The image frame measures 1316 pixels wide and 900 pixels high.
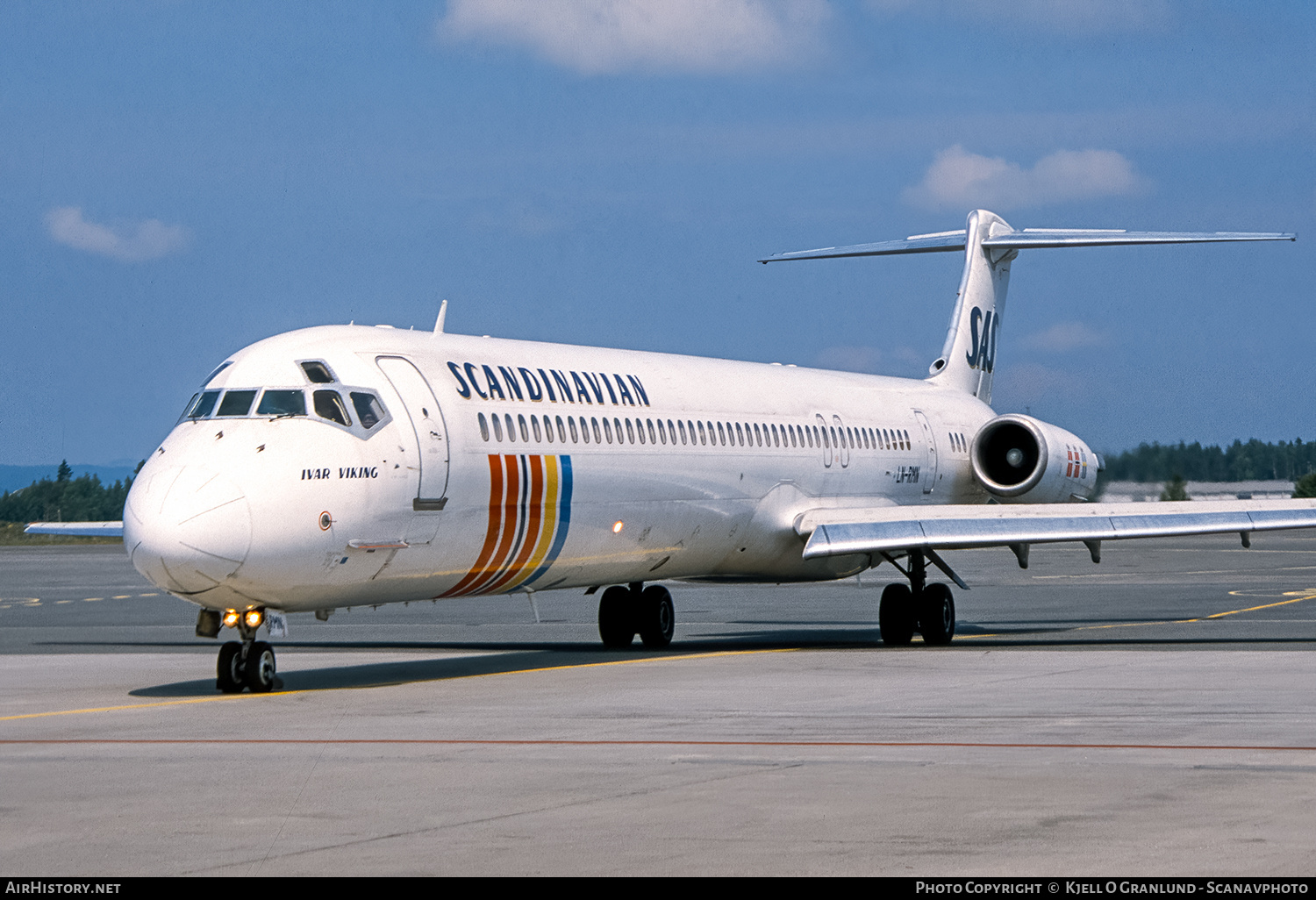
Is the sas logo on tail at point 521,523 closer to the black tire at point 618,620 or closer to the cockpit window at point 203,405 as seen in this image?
the cockpit window at point 203,405

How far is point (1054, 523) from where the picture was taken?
21.9 metres

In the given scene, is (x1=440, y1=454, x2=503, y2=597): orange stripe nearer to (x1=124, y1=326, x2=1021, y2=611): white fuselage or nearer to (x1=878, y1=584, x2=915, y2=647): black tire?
(x1=124, y1=326, x2=1021, y2=611): white fuselage

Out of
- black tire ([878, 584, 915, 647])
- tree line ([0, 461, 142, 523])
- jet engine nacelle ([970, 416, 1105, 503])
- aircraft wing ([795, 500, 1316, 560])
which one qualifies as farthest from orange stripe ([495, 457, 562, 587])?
tree line ([0, 461, 142, 523])

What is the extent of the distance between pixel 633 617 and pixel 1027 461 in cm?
818

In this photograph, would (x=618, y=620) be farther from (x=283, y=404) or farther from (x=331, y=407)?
(x=283, y=404)

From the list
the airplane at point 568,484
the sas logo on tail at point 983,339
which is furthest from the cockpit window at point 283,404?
the sas logo on tail at point 983,339

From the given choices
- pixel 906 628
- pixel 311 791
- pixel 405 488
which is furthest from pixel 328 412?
pixel 906 628

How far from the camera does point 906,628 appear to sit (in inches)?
926

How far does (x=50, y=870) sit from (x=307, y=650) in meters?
14.9

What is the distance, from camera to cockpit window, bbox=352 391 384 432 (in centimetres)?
1602

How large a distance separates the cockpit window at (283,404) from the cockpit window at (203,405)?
0.47 metres

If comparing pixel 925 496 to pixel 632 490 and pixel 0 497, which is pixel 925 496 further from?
pixel 0 497

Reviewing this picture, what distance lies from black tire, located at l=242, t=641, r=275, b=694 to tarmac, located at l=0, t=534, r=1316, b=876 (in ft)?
0.75

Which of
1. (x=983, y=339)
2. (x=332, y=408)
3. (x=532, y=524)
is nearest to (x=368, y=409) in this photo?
(x=332, y=408)
